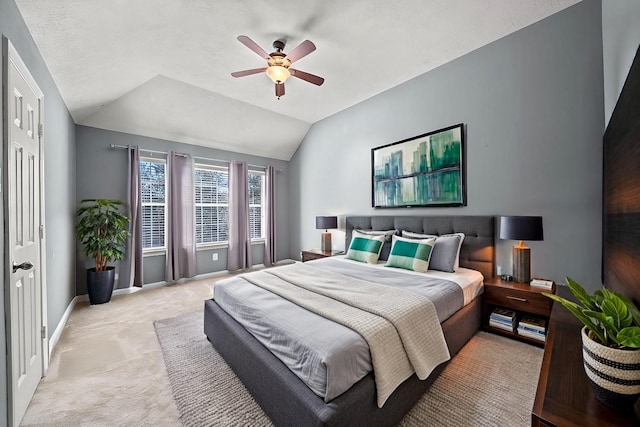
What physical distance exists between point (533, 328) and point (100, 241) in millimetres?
5113

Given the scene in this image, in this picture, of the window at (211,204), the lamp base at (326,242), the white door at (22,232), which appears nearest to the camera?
the white door at (22,232)

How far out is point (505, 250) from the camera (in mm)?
2867

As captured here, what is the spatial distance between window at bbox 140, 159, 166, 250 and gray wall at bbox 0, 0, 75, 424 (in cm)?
90

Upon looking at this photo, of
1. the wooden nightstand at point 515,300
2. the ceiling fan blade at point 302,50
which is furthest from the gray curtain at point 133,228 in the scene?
the wooden nightstand at point 515,300

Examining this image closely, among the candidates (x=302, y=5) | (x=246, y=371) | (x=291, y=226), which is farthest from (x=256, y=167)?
(x=246, y=371)

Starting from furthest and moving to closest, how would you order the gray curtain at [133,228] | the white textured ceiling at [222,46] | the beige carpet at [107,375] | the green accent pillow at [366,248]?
the gray curtain at [133,228] → the green accent pillow at [366,248] → the white textured ceiling at [222,46] → the beige carpet at [107,375]

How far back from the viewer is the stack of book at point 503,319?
8.18ft

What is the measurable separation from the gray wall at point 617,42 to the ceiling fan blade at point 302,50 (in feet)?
6.64

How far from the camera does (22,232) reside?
1.75 meters

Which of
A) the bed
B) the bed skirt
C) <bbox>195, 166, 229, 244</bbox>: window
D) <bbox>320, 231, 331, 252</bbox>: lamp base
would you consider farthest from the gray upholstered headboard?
<bbox>195, 166, 229, 244</bbox>: window

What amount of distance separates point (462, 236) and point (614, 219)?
1400mm

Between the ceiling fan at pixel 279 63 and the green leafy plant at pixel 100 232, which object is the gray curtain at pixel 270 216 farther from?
the ceiling fan at pixel 279 63

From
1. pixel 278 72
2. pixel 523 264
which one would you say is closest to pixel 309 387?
pixel 523 264

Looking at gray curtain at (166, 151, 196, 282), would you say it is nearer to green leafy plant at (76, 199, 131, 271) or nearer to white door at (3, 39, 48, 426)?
green leafy plant at (76, 199, 131, 271)
